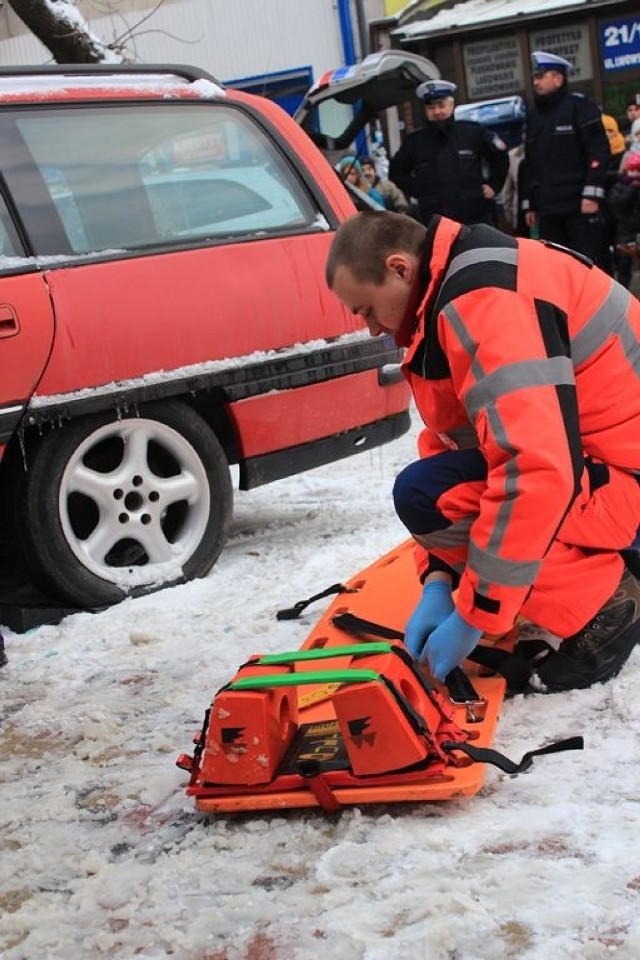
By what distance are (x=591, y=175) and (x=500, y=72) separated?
26.4ft

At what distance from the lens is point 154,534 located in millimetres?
4430

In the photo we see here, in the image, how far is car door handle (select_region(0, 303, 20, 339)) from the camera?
3955 millimetres

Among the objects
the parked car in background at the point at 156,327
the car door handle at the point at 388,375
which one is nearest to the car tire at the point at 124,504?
the parked car in background at the point at 156,327

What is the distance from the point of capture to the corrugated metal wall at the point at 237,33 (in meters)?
17.4

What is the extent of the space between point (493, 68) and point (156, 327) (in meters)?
13.1

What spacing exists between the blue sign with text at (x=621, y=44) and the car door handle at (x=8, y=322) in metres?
13.3

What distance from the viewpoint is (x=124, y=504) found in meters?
4.36

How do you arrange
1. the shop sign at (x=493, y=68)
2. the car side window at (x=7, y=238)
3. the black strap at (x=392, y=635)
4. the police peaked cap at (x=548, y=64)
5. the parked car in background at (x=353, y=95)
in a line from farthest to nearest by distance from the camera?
the shop sign at (x=493, y=68), the police peaked cap at (x=548, y=64), the parked car in background at (x=353, y=95), the car side window at (x=7, y=238), the black strap at (x=392, y=635)

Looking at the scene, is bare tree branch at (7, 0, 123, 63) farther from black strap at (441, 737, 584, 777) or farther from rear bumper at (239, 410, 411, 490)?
black strap at (441, 737, 584, 777)

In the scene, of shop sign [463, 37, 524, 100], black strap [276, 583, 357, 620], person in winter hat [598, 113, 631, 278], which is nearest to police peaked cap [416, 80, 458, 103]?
person in winter hat [598, 113, 631, 278]

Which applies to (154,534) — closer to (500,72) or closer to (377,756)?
(377,756)

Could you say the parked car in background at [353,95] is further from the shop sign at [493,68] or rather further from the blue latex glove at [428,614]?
the shop sign at [493,68]

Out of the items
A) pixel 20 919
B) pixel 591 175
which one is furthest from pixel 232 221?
pixel 591 175

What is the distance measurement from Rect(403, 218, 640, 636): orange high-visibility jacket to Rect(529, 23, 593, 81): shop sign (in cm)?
1389
